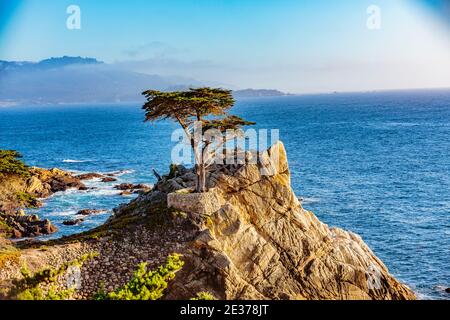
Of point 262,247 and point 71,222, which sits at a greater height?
point 262,247

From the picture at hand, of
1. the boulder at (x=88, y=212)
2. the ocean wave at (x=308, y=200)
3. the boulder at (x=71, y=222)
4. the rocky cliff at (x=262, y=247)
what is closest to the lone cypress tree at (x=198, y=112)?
the rocky cliff at (x=262, y=247)

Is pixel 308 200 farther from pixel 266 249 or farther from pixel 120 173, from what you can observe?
pixel 120 173

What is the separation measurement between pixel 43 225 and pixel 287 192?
28623 mm

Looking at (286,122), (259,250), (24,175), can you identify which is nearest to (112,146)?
(286,122)

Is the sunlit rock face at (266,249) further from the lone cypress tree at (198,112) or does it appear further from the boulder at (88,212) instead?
the boulder at (88,212)

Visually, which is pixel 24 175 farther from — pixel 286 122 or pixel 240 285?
pixel 286 122

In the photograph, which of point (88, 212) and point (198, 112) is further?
point (88, 212)

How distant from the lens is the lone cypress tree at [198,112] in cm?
2961

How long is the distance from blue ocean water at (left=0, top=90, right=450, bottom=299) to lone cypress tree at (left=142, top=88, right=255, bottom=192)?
59.2 ft

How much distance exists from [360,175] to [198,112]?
4696 cm

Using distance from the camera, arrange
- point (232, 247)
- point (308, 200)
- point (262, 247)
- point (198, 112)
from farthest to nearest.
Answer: point (308, 200)
point (198, 112)
point (262, 247)
point (232, 247)

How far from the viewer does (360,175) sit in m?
72.3

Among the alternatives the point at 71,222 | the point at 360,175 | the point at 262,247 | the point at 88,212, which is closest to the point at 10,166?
the point at 262,247

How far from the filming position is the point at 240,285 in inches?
994
